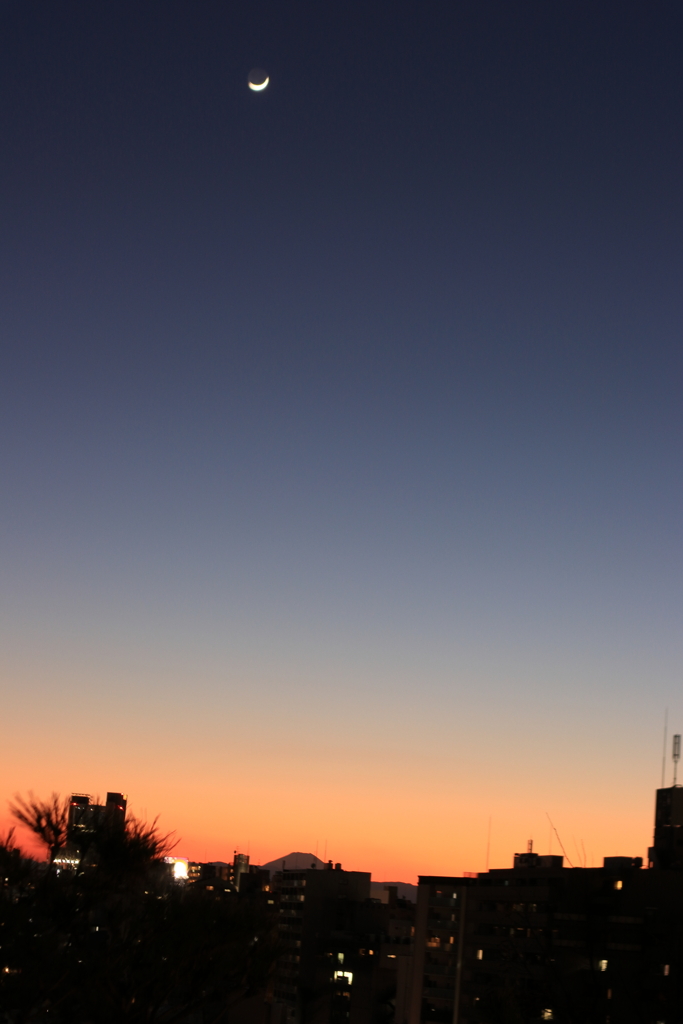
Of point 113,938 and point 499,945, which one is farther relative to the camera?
point 499,945

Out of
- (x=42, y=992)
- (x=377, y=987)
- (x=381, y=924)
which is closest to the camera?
(x=42, y=992)

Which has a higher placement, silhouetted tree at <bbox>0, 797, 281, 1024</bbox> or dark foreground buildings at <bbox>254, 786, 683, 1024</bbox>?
silhouetted tree at <bbox>0, 797, 281, 1024</bbox>

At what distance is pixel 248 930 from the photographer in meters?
13.6

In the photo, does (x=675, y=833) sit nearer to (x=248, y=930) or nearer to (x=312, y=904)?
(x=312, y=904)

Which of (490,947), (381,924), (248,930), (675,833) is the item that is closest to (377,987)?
(381,924)

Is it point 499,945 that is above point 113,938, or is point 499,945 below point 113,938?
below

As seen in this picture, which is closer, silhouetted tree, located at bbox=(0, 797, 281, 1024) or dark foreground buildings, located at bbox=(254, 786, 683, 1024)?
silhouetted tree, located at bbox=(0, 797, 281, 1024)

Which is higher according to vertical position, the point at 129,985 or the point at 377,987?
the point at 129,985

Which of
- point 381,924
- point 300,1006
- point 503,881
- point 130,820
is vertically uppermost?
point 130,820

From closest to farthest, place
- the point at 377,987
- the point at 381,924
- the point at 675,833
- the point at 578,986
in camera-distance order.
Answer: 1. the point at 578,986
2. the point at 675,833
3. the point at 377,987
4. the point at 381,924

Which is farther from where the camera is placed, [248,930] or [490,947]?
[490,947]

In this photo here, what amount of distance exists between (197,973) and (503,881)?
60.2 metres

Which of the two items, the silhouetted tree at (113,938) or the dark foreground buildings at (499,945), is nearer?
the silhouetted tree at (113,938)

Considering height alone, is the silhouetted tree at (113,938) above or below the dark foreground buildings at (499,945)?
above
